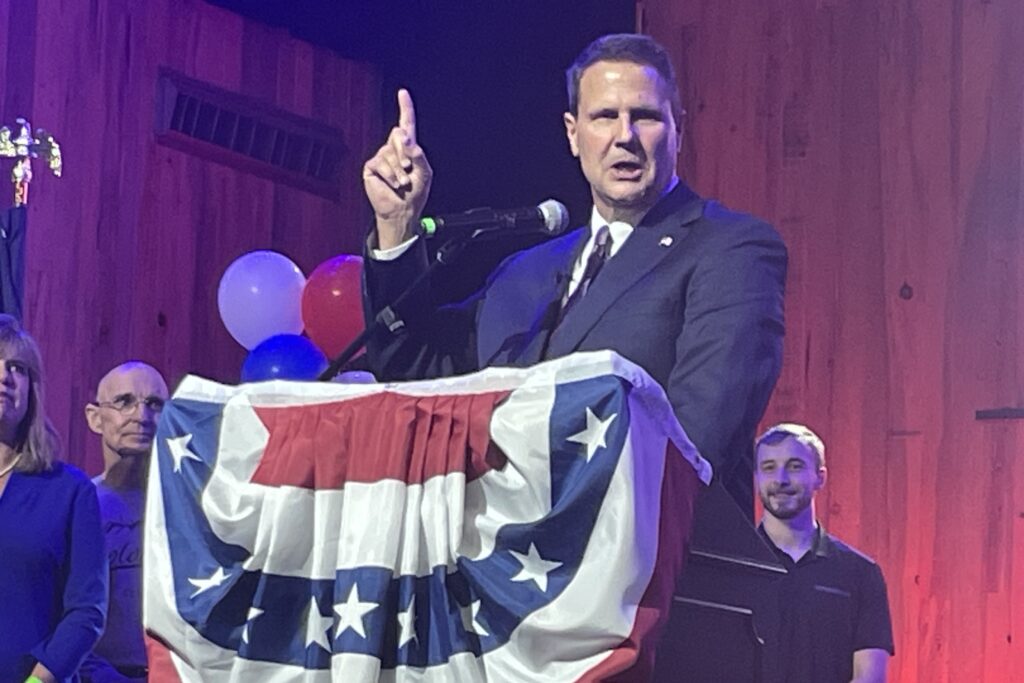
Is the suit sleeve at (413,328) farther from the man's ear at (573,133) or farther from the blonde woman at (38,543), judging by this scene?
the blonde woman at (38,543)

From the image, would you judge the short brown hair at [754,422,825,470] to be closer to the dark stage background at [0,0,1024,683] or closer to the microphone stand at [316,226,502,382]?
the dark stage background at [0,0,1024,683]

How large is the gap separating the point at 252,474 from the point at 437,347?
448mm

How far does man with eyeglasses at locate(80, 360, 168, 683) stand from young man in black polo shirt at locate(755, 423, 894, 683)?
1531 millimetres

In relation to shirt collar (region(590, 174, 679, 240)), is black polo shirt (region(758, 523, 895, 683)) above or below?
below

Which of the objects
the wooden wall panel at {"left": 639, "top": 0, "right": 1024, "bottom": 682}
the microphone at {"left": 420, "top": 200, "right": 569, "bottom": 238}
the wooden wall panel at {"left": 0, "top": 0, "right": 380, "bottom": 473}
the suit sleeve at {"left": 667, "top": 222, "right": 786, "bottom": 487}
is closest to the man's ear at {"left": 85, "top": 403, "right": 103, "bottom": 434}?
the wooden wall panel at {"left": 0, "top": 0, "right": 380, "bottom": 473}

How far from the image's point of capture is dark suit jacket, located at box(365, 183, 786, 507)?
1764 millimetres

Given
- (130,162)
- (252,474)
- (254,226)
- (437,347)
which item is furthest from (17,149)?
(252,474)

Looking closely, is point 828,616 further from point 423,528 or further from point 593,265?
point 423,528

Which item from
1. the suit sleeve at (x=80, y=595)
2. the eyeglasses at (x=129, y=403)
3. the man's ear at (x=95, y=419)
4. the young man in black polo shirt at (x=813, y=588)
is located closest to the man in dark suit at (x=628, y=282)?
the suit sleeve at (x=80, y=595)

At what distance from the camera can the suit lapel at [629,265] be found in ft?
6.18

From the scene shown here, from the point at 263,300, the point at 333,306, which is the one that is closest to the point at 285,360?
the point at 333,306

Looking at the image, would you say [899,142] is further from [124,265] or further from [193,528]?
[193,528]

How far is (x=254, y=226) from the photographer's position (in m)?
6.11

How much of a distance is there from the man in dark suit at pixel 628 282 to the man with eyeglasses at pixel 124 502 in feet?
6.71
